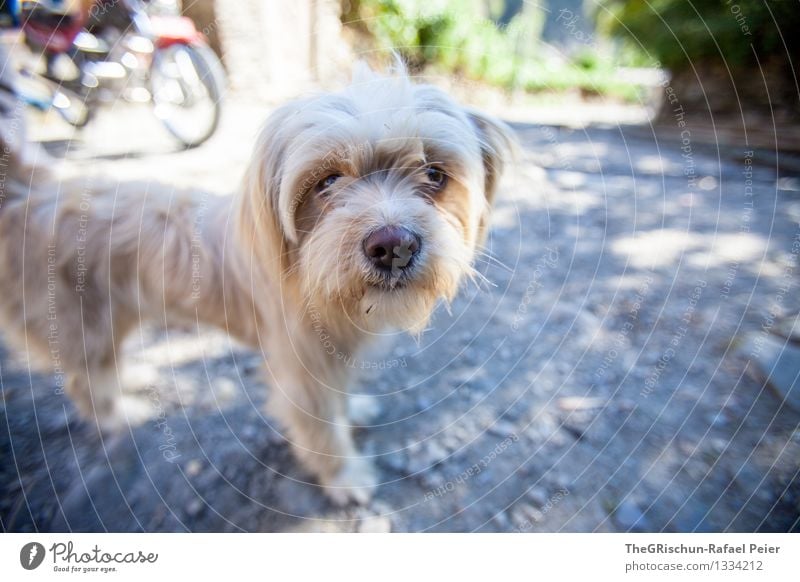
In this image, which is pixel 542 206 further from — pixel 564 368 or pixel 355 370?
pixel 355 370

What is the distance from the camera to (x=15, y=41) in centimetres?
175

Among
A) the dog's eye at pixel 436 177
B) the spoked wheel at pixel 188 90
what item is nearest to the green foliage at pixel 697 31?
the dog's eye at pixel 436 177

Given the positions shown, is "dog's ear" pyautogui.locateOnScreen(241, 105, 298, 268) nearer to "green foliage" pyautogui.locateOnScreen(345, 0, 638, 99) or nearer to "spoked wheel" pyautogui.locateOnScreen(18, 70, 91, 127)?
"green foliage" pyautogui.locateOnScreen(345, 0, 638, 99)

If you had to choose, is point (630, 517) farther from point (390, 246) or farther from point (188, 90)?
point (188, 90)

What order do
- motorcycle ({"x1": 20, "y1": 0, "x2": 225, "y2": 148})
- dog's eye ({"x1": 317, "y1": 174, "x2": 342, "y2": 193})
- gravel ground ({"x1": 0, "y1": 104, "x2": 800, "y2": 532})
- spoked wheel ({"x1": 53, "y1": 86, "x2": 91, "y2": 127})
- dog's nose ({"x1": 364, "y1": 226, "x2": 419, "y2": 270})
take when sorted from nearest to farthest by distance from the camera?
dog's nose ({"x1": 364, "y1": 226, "x2": 419, "y2": 270}), dog's eye ({"x1": 317, "y1": 174, "x2": 342, "y2": 193}), gravel ground ({"x1": 0, "y1": 104, "x2": 800, "y2": 532}), motorcycle ({"x1": 20, "y1": 0, "x2": 225, "y2": 148}), spoked wheel ({"x1": 53, "y1": 86, "x2": 91, "y2": 127})

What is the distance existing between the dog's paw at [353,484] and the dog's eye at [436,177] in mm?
1444

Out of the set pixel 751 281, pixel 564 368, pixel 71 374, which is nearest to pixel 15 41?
pixel 71 374

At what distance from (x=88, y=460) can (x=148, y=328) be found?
0.94 m

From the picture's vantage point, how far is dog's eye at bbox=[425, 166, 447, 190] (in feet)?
5.42

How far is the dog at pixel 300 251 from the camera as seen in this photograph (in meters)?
1.51

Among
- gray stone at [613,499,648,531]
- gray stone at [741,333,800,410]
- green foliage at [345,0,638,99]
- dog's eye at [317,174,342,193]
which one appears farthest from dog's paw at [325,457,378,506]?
gray stone at [741,333,800,410]

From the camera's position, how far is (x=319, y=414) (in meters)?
1.95

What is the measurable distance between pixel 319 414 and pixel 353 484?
0.43 meters

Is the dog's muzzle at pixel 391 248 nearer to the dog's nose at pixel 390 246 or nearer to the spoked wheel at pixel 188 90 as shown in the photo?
the dog's nose at pixel 390 246
